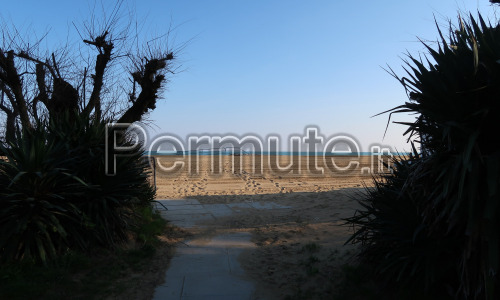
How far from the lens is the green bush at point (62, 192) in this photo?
4520mm

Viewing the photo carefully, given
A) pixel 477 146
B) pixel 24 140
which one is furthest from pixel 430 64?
pixel 24 140

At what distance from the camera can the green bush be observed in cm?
452

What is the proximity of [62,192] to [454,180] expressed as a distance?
452cm

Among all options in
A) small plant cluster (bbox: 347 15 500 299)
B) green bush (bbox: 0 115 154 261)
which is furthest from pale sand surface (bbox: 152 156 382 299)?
green bush (bbox: 0 115 154 261)

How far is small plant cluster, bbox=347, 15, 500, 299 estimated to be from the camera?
9.11 feet

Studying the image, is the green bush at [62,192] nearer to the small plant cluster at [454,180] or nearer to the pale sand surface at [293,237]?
the pale sand surface at [293,237]

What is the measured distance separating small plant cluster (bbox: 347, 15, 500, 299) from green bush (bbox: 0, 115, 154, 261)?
367 cm

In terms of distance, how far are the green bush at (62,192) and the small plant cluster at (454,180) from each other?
3.67m

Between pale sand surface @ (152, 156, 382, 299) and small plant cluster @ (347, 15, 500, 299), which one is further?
pale sand surface @ (152, 156, 382, 299)

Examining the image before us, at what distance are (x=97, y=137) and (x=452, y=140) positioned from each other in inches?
188

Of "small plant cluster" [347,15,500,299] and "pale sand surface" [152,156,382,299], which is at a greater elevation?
"small plant cluster" [347,15,500,299]

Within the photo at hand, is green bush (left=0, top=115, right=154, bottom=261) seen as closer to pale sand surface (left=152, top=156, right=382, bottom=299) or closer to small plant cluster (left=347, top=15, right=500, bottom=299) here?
pale sand surface (left=152, top=156, right=382, bottom=299)

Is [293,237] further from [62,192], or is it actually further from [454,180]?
[454,180]

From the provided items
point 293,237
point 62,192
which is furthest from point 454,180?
point 62,192
